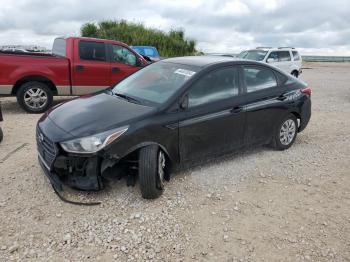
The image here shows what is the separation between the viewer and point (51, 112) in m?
4.36

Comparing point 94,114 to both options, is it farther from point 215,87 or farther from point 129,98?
point 215,87

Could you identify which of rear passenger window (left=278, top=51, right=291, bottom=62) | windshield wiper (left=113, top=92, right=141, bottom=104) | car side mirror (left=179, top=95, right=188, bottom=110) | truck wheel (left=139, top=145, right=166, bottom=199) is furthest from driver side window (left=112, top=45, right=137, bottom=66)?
rear passenger window (left=278, top=51, right=291, bottom=62)

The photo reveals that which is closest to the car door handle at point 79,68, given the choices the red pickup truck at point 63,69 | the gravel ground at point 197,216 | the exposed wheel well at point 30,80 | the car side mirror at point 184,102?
the red pickup truck at point 63,69

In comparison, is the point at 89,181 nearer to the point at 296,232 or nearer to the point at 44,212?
the point at 44,212

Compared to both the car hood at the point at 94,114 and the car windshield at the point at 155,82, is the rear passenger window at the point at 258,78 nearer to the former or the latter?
the car windshield at the point at 155,82

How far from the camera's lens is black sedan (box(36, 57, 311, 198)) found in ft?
11.9

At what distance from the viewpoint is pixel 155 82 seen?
4.65 metres

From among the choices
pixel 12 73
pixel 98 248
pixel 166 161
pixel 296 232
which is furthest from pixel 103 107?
pixel 12 73

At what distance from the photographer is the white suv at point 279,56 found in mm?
14120

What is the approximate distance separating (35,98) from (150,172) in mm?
5229

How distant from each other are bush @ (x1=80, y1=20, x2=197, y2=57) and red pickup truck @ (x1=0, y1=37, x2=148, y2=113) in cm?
1492

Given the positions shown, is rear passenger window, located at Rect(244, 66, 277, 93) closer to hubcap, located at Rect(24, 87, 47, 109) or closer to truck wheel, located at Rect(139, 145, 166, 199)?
truck wheel, located at Rect(139, 145, 166, 199)

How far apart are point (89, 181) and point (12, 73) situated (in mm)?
4975

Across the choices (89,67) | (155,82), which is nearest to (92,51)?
(89,67)
